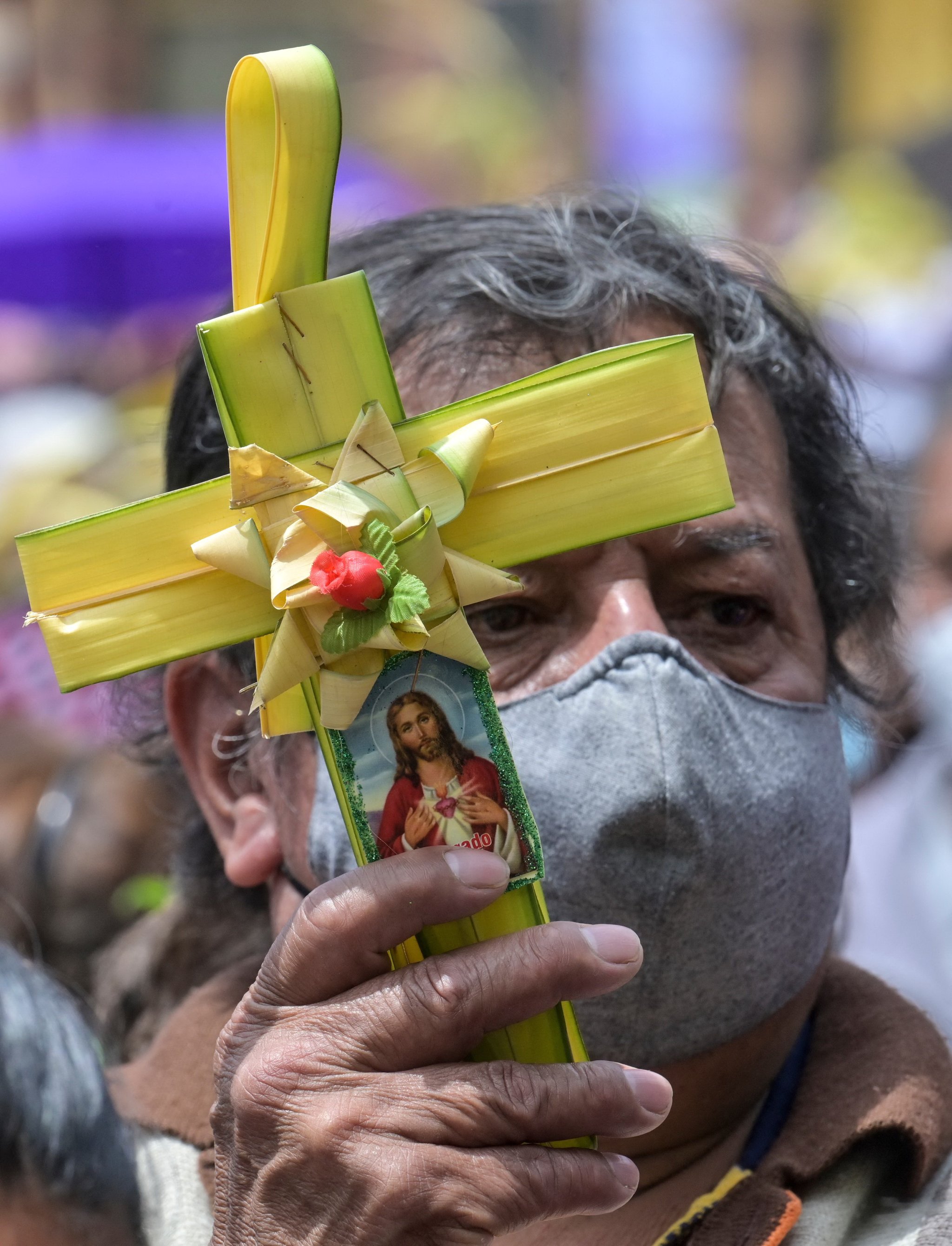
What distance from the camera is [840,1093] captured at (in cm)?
161

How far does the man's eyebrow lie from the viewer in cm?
158

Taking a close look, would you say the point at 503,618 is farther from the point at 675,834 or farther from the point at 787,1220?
the point at 787,1220

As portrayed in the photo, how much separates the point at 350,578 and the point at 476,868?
0.25 m

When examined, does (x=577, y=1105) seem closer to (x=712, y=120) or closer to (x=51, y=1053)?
(x=51, y=1053)

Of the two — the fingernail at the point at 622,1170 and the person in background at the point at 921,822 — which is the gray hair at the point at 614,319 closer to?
the fingernail at the point at 622,1170

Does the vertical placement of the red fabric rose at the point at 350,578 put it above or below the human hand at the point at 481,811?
above

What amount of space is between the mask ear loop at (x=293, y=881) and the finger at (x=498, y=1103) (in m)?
0.51

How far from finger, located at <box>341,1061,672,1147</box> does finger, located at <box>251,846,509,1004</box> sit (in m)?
0.09

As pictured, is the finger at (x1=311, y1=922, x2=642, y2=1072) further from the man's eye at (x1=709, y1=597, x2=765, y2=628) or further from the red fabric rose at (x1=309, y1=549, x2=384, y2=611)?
the man's eye at (x1=709, y1=597, x2=765, y2=628)

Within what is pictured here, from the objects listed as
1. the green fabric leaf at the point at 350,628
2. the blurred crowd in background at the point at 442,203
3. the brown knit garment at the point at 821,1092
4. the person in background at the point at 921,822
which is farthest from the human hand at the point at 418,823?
the person in background at the point at 921,822

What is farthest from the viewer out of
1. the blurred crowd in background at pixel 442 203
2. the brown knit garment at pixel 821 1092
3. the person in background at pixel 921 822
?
→ the person in background at pixel 921 822

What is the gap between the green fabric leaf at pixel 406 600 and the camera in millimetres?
1014

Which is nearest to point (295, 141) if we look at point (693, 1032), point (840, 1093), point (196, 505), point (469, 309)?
point (196, 505)

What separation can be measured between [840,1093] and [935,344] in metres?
4.37
